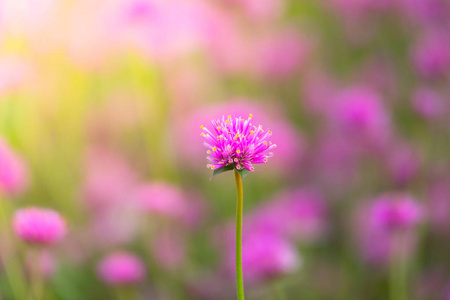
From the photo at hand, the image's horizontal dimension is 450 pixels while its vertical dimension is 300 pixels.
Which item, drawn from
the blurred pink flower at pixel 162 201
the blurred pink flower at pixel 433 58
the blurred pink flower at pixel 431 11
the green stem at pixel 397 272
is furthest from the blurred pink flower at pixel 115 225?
the blurred pink flower at pixel 431 11

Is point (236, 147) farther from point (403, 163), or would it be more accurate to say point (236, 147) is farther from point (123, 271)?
point (403, 163)

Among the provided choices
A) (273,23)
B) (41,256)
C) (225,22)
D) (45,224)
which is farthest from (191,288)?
(273,23)

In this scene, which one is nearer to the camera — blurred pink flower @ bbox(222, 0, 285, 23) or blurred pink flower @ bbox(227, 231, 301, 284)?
blurred pink flower @ bbox(227, 231, 301, 284)

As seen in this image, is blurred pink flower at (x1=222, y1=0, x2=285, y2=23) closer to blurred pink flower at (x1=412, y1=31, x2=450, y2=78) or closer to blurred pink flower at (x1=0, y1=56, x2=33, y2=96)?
blurred pink flower at (x1=412, y1=31, x2=450, y2=78)

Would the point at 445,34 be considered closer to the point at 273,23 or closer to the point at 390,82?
the point at 390,82

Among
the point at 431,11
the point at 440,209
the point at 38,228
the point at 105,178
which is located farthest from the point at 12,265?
the point at 431,11

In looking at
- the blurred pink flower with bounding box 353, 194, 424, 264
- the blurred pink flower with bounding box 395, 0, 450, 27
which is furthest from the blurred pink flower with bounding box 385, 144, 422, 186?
the blurred pink flower with bounding box 395, 0, 450, 27
